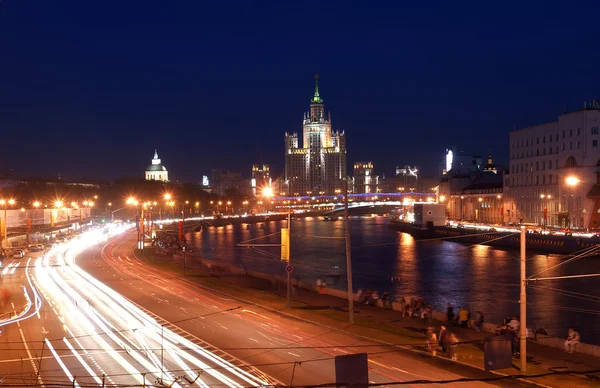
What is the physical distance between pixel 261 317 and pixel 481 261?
1301 inches

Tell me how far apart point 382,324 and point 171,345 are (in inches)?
305

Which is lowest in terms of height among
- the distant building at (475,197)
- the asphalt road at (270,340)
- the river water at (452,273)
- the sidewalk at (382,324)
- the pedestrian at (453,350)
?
the river water at (452,273)

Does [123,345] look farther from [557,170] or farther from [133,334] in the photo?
[557,170]

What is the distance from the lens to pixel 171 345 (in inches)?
706

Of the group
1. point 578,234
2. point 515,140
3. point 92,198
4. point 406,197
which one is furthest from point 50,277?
point 406,197

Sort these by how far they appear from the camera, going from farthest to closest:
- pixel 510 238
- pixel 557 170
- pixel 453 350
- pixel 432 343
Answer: pixel 557 170
pixel 510 238
pixel 432 343
pixel 453 350

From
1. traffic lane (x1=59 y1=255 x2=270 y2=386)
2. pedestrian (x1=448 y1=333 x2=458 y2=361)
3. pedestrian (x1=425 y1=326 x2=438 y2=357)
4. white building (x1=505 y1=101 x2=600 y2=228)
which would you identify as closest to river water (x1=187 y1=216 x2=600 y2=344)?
pedestrian (x1=425 y1=326 x2=438 y2=357)

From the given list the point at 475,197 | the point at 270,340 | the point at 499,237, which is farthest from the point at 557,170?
the point at 270,340

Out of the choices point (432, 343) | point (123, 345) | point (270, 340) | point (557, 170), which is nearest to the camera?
point (432, 343)

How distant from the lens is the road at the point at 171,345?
14.6m

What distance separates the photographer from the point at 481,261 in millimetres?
51312

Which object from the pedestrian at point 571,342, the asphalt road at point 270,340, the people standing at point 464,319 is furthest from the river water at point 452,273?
the asphalt road at point 270,340

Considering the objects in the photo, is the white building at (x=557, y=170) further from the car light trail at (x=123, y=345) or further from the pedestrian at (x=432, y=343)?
the car light trail at (x=123, y=345)

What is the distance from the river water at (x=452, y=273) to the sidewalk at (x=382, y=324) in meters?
5.78
